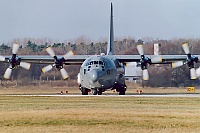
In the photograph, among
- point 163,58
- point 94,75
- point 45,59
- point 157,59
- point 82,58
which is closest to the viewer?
point 94,75

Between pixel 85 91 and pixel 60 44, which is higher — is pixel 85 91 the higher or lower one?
the lower one

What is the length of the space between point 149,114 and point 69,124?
226 inches

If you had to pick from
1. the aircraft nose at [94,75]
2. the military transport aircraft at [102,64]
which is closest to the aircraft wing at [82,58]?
the military transport aircraft at [102,64]

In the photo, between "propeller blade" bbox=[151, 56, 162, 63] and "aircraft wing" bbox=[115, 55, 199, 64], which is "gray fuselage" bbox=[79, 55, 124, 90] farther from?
"propeller blade" bbox=[151, 56, 162, 63]

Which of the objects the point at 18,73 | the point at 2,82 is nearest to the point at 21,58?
the point at 18,73

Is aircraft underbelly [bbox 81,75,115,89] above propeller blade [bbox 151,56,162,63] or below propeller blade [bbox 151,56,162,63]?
below

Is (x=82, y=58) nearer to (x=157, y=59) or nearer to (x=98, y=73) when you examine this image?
(x=98, y=73)

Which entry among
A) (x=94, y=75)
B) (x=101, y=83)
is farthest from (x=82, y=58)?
(x=94, y=75)

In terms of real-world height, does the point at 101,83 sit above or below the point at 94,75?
below

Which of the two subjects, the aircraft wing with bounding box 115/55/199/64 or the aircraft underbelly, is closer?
the aircraft underbelly

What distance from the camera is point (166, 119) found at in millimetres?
23203

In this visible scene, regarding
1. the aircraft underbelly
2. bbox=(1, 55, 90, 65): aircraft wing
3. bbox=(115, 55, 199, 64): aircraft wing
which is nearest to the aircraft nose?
the aircraft underbelly

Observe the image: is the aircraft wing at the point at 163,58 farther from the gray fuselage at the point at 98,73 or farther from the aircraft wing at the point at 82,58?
the gray fuselage at the point at 98,73

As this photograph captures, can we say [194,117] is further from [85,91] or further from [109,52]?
[109,52]
